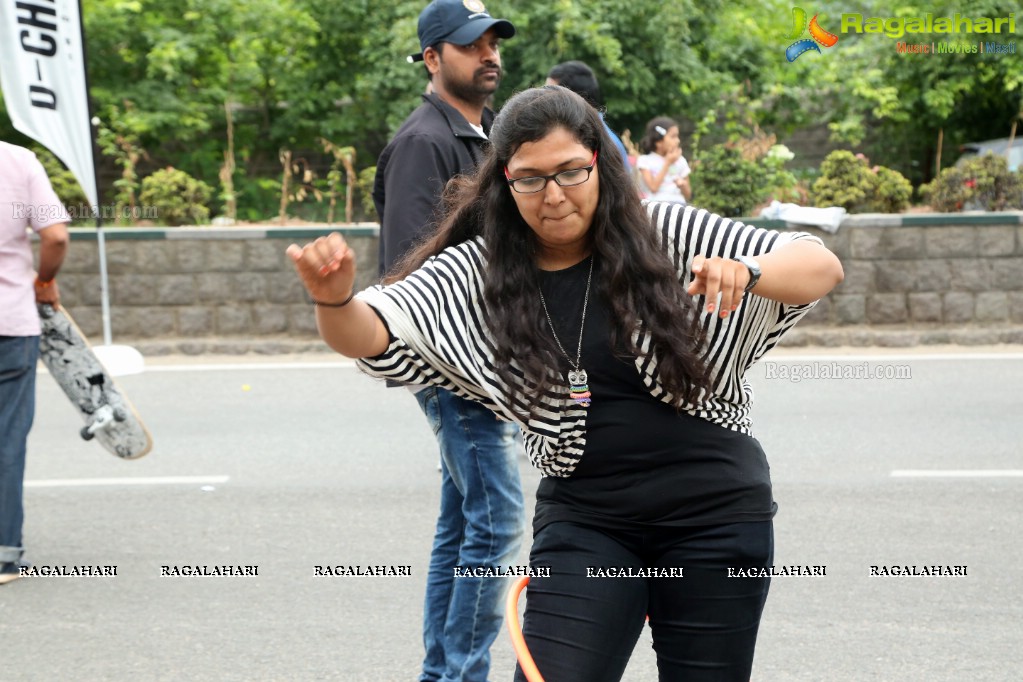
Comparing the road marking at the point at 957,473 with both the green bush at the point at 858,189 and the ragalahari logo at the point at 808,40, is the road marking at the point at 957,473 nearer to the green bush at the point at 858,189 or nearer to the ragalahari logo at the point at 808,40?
the green bush at the point at 858,189

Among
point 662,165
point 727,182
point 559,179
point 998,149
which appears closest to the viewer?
point 559,179

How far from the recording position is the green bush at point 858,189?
1080cm

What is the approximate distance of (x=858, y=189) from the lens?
10.8m

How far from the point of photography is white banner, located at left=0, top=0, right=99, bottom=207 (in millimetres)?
8953

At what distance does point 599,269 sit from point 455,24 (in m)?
1.68

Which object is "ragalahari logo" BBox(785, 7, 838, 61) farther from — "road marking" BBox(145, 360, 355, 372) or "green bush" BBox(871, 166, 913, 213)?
"road marking" BBox(145, 360, 355, 372)

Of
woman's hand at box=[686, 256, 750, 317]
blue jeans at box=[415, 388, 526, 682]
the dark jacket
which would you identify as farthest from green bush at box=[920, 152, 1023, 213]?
woman's hand at box=[686, 256, 750, 317]

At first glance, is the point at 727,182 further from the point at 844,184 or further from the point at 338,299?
the point at 338,299

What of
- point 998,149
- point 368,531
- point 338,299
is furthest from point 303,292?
point 338,299

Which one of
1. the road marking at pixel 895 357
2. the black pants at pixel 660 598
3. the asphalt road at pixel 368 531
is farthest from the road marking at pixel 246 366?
the black pants at pixel 660 598

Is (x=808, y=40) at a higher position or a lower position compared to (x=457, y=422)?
higher

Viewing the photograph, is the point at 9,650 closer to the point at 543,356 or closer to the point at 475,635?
the point at 475,635

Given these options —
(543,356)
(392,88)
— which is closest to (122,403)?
(543,356)

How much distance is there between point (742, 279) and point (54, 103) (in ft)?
26.5
